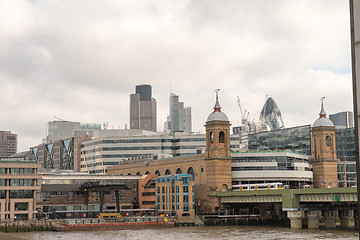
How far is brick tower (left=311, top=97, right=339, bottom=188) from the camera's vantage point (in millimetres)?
187750

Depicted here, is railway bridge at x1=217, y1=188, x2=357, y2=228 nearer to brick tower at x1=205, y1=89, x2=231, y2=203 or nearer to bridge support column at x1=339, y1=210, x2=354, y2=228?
bridge support column at x1=339, y1=210, x2=354, y2=228

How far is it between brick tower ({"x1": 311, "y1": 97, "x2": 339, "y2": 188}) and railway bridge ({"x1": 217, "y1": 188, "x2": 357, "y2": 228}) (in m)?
35.4

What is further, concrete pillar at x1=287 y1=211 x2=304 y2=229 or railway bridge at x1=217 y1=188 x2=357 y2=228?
concrete pillar at x1=287 y1=211 x2=304 y2=229

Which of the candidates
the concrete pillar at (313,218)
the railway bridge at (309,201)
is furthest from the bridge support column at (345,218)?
the concrete pillar at (313,218)

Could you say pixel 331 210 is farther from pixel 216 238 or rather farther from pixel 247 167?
pixel 216 238

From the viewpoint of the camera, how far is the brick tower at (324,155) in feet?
616

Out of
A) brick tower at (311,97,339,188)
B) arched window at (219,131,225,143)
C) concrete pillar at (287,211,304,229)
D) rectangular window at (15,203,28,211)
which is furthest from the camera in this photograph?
brick tower at (311,97,339,188)

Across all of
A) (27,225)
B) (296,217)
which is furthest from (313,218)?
(27,225)

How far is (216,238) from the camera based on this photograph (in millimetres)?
104250

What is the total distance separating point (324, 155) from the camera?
187875mm

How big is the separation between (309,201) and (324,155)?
58.5 meters

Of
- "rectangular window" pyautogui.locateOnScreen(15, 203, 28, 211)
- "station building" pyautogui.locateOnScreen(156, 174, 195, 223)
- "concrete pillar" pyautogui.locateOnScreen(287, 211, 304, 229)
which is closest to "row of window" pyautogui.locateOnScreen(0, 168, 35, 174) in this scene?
"rectangular window" pyautogui.locateOnScreen(15, 203, 28, 211)

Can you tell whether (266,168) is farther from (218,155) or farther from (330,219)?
(330,219)

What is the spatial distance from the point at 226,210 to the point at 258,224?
31.1 ft
